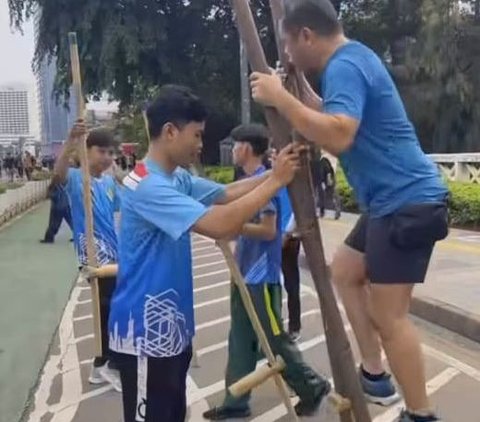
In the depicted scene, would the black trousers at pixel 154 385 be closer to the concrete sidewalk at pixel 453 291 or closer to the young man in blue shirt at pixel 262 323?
the young man in blue shirt at pixel 262 323

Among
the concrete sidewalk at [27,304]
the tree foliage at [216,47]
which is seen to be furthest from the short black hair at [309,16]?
the tree foliage at [216,47]

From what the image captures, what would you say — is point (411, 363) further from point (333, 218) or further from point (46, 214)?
point (46, 214)

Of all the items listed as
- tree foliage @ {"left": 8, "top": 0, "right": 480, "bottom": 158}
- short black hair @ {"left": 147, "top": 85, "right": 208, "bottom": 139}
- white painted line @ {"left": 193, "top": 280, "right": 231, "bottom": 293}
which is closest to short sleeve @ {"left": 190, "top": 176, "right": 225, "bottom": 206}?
short black hair @ {"left": 147, "top": 85, "right": 208, "bottom": 139}

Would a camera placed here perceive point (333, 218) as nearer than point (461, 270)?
No

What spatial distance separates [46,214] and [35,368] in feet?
52.7

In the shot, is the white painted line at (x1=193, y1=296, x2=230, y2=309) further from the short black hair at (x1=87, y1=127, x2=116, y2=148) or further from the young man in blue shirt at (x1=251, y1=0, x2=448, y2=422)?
the young man in blue shirt at (x1=251, y1=0, x2=448, y2=422)

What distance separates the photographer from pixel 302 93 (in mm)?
2578

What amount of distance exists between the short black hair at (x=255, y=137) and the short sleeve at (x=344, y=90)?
1.86 m

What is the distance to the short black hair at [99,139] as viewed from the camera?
4.90 metres

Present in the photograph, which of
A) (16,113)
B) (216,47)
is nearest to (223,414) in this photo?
(216,47)

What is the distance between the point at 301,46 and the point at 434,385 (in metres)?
2.95

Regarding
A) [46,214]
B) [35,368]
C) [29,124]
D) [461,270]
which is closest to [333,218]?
[461,270]

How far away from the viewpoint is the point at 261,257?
13.9 feet

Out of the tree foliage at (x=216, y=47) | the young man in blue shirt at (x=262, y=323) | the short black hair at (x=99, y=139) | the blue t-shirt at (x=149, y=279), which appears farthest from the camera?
the tree foliage at (x=216, y=47)
